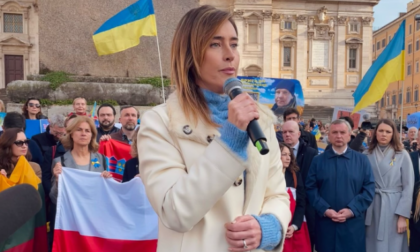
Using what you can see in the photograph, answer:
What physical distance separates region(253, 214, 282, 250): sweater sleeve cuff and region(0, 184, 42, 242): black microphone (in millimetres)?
936

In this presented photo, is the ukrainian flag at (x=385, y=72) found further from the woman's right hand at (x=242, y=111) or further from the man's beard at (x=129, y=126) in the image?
the woman's right hand at (x=242, y=111)

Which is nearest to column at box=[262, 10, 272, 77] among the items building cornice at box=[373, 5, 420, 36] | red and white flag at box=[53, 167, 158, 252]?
building cornice at box=[373, 5, 420, 36]

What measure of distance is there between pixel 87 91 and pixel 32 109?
2.59 ft

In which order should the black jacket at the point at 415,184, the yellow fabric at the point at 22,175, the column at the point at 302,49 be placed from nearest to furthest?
1. the yellow fabric at the point at 22,175
2. the black jacket at the point at 415,184
3. the column at the point at 302,49

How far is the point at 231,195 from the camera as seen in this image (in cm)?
148

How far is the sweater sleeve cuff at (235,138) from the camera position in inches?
52.2

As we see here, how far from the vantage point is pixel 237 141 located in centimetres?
133

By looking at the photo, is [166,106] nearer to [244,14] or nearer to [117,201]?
[117,201]

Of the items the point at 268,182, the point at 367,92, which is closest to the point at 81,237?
the point at 268,182

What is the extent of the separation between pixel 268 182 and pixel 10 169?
9.49ft

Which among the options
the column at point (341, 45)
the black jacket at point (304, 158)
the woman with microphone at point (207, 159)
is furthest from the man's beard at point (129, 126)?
the column at point (341, 45)

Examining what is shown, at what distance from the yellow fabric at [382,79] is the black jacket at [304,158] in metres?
1.98

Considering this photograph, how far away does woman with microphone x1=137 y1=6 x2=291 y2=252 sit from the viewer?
1327 mm

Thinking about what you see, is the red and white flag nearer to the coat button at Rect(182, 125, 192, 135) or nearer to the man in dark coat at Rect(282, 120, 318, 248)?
the man in dark coat at Rect(282, 120, 318, 248)
